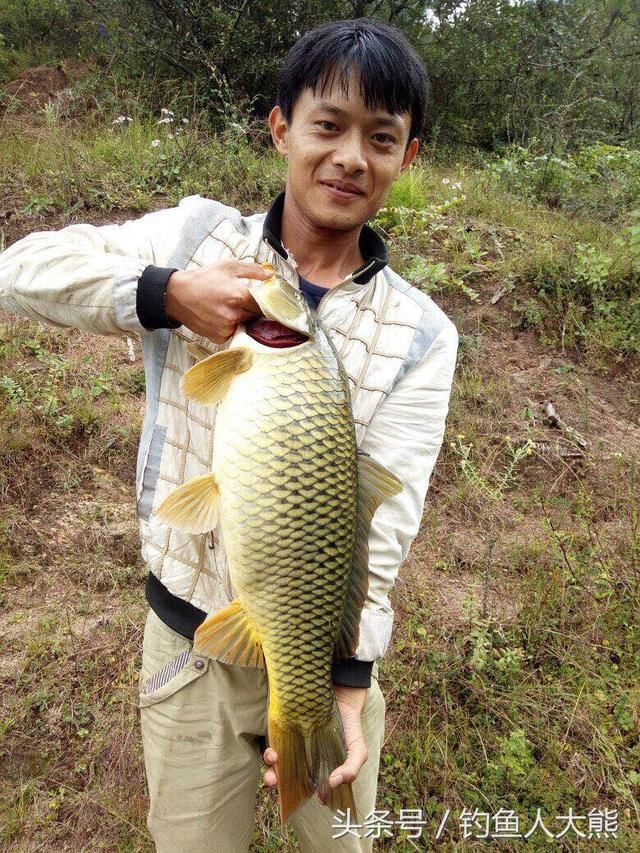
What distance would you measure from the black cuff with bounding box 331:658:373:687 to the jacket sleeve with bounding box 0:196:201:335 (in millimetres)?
Result: 1010

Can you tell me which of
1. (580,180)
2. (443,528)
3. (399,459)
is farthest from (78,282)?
(580,180)

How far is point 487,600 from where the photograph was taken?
360cm

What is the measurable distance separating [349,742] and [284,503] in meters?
0.71

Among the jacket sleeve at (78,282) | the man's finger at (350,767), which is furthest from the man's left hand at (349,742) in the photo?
the jacket sleeve at (78,282)

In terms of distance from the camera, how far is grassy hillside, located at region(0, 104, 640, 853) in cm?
289

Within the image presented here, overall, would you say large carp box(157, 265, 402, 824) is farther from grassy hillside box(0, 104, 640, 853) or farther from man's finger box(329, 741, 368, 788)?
grassy hillside box(0, 104, 640, 853)

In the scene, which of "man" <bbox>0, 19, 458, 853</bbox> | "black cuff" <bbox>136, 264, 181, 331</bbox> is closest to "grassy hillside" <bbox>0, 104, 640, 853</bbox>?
"man" <bbox>0, 19, 458, 853</bbox>

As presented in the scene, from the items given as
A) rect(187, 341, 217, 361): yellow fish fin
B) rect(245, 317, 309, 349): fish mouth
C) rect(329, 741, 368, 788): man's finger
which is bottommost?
rect(329, 741, 368, 788): man's finger

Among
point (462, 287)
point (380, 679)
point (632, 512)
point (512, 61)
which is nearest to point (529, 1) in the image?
point (512, 61)

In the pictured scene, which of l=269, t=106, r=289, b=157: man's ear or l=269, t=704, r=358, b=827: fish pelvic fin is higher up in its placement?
l=269, t=106, r=289, b=157: man's ear

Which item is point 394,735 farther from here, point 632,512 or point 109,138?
point 109,138

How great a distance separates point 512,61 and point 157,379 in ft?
31.1

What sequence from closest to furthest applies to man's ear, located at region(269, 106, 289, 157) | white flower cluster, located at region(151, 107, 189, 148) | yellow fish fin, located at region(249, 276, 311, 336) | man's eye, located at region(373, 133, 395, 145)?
yellow fish fin, located at region(249, 276, 311, 336) < man's eye, located at region(373, 133, 395, 145) < man's ear, located at region(269, 106, 289, 157) < white flower cluster, located at region(151, 107, 189, 148)

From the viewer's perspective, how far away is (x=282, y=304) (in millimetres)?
1389
